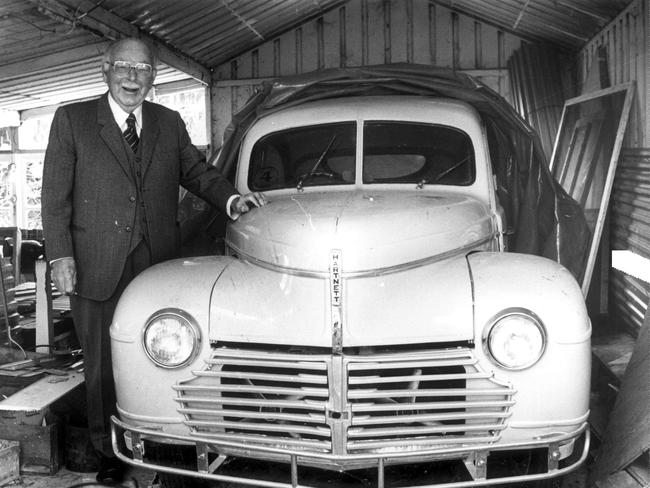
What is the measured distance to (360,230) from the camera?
260cm

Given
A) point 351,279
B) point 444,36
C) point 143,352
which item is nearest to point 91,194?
point 143,352

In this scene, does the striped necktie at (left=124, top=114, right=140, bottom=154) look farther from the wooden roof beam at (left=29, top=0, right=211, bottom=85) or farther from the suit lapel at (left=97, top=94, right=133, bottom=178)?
the wooden roof beam at (left=29, top=0, right=211, bottom=85)

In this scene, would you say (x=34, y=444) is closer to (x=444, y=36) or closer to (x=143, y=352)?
(x=143, y=352)

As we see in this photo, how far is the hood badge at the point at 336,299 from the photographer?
7.76ft

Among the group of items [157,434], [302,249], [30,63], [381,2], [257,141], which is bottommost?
[157,434]

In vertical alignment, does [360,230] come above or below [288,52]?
below

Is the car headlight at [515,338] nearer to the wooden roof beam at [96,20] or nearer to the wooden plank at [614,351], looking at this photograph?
the wooden plank at [614,351]

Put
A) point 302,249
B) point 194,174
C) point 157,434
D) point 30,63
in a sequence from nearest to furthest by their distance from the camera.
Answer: point 157,434
point 302,249
point 194,174
point 30,63

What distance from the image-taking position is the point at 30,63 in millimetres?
6906

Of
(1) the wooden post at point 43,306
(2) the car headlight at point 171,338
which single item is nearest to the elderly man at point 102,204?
(2) the car headlight at point 171,338

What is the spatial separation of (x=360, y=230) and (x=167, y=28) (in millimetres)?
5350

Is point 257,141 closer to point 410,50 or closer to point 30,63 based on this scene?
point 30,63

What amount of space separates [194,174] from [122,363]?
126 centimetres

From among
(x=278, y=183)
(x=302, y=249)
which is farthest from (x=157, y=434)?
(x=278, y=183)
